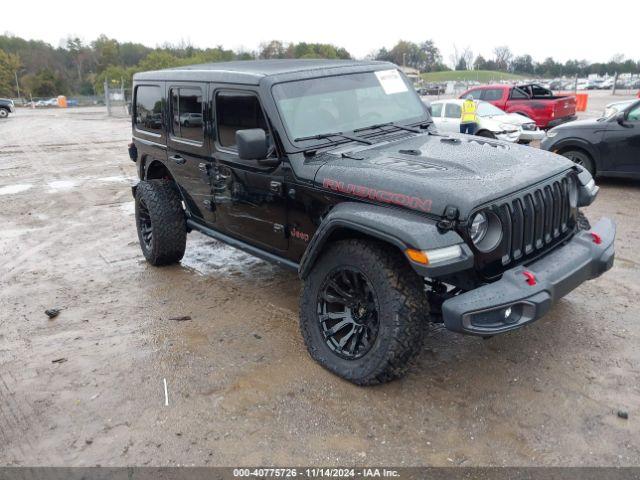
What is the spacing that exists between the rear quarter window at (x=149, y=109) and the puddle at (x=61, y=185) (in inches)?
202

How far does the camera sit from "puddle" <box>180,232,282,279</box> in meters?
5.59

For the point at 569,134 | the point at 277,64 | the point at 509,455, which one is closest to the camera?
the point at 509,455

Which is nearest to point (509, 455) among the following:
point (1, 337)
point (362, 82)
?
point (362, 82)

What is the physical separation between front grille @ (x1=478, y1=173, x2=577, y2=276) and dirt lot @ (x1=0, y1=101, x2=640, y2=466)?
83 cm

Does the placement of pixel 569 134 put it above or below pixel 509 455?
above

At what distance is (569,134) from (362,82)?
18.7 ft

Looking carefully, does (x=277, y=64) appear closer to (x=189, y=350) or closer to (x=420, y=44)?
(x=189, y=350)

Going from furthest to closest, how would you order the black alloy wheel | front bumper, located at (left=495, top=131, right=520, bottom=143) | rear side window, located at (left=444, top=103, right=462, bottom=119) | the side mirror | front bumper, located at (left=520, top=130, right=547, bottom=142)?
1. rear side window, located at (left=444, top=103, right=462, bottom=119)
2. front bumper, located at (left=520, top=130, right=547, bottom=142)
3. front bumper, located at (left=495, top=131, right=520, bottom=143)
4. the side mirror
5. the black alloy wheel

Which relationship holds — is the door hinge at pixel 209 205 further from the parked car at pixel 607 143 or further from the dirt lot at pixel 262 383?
the parked car at pixel 607 143

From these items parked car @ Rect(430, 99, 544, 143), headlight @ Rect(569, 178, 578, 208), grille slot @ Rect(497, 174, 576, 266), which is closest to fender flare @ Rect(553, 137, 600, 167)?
parked car @ Rect(430, 99, 544, 143)

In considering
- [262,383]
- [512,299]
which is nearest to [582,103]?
[512,299]

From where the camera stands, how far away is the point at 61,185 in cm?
1047

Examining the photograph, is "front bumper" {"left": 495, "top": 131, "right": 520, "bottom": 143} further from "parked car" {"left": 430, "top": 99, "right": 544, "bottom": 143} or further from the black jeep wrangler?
the black jeep wrangler

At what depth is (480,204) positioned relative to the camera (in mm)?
3006
